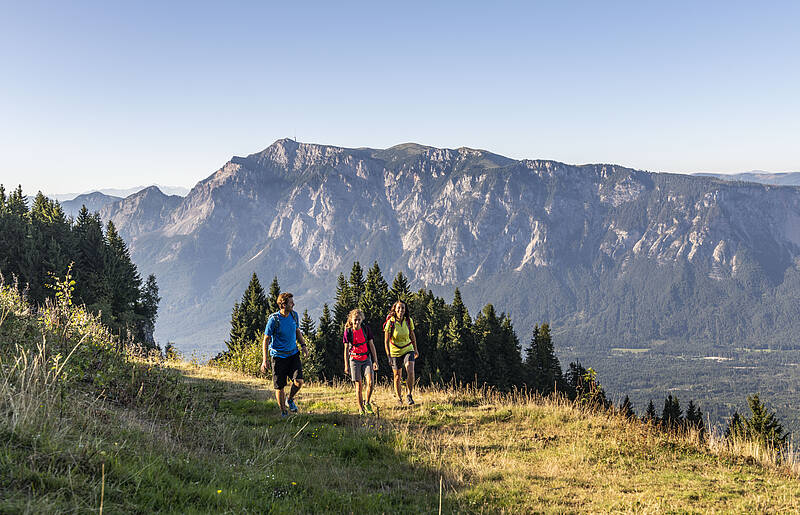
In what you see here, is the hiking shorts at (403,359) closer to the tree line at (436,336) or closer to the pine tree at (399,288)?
the tree line at (436,336)

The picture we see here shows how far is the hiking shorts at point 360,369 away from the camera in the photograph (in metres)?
10.8

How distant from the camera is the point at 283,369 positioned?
1014cm

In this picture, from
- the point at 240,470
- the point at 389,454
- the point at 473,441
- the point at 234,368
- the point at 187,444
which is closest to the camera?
the point at 240,470

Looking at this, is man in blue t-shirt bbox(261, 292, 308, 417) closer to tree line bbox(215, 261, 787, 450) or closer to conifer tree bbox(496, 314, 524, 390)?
tree line bbox(215, 261, 787, 450)

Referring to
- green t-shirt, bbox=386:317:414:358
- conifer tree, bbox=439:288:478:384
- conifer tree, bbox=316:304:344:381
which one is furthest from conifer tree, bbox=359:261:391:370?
green t-shirt, bbox=386:317:414:358

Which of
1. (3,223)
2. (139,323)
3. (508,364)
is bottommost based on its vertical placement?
(508,364)

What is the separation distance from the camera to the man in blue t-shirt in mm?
10008

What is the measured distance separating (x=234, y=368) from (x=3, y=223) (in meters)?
27.5

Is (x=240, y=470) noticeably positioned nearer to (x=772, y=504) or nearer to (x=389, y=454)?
(x=389, y=454)

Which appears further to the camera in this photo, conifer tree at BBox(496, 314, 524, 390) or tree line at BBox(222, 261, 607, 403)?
conifer tree at BBox(496, 314, 524, 390)

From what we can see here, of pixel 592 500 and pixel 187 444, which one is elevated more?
pixel 187 444

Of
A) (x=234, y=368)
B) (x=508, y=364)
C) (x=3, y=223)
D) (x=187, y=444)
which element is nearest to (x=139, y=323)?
(x=3, y=223)

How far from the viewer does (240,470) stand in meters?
5.72

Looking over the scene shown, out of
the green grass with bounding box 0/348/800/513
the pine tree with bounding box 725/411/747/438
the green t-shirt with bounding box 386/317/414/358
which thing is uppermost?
the green t-shirt with bounding box 386/317/414/358
